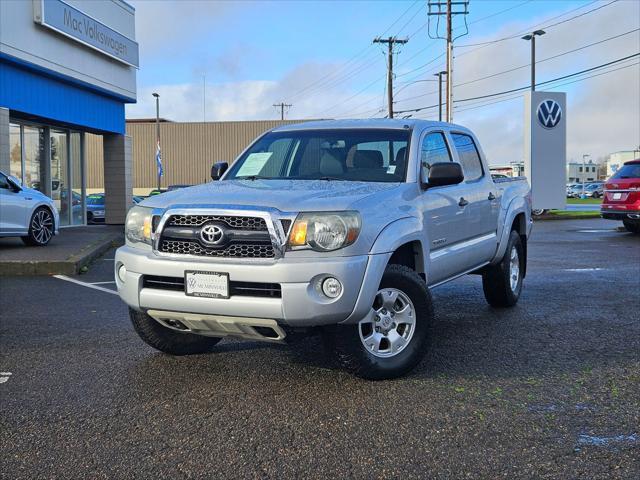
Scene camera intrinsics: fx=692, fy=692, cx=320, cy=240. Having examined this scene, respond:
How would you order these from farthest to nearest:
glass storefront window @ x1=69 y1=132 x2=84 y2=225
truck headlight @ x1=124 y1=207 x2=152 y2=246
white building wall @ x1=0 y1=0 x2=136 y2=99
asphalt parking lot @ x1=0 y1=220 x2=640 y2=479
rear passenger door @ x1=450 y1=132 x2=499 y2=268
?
glass storefront window @ x1=69 y1=132 x2=84 y2=225
white building wall @ x1=0 y1=0 x2=136 y2=99
rear passenger door @ x1=450 y1=132 x2=499 y2=268
truck headlight @ x1=124 y1=207 x2=152 y2=246
asphalt parking lot @ x1=0 y1=220 x2=640 y2=479

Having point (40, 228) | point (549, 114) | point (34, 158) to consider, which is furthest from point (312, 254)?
point (549, 114)

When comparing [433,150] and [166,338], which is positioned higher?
[433,150]

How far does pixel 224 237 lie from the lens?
4.31 m

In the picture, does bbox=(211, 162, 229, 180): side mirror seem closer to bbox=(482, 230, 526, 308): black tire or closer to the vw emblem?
the vw emblem

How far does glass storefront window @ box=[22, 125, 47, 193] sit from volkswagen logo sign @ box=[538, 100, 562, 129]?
1725 cm

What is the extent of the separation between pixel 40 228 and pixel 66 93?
23.7 ft

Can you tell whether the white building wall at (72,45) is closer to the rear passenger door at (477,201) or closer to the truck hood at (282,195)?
the rear passenger door at (477,201)

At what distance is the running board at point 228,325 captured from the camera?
4270 mm

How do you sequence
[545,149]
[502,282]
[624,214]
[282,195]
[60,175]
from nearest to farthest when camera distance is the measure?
[282,195]
[502,282]
[624,214]
[60,175]
[545,149]

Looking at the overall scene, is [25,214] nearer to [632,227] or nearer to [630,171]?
[630,171]

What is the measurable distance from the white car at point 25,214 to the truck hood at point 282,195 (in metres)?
8.13

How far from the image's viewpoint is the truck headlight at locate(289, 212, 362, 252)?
4258mm

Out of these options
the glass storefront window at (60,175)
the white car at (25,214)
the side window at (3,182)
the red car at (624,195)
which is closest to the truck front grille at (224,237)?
the white car at (25,214)

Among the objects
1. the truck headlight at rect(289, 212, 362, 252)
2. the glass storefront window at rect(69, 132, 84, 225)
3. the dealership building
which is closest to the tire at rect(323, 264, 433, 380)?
the truck headlight at rect(289, 212, 362, 252)
